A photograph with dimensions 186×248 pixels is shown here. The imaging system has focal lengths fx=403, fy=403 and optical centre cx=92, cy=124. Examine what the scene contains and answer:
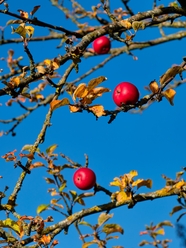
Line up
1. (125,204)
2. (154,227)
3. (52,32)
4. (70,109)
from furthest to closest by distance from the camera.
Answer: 1. (52,32)
2. (154,227)
3. (125,204)
4. (70,109)

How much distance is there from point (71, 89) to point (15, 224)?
95 cm

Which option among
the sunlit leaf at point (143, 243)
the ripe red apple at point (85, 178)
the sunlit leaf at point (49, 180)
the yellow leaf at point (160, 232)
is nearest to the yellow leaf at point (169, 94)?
the ripe red apple at point (85, 178)

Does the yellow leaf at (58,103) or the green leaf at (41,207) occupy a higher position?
the green leaf at (41,207)

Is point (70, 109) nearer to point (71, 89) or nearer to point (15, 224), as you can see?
point (71, 89)

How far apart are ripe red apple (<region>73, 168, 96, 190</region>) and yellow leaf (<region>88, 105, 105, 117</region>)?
1034mm

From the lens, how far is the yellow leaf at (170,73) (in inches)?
85.4

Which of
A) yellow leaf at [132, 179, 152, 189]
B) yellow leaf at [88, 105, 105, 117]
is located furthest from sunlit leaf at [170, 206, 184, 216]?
yellow leaf at [88, 105, 105, 117]

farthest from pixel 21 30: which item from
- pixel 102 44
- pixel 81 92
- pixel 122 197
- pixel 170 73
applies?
pixel 102 44

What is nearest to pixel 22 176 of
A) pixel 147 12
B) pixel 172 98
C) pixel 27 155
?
pixel 27 155

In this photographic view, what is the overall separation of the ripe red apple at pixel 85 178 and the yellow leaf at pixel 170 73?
120cm

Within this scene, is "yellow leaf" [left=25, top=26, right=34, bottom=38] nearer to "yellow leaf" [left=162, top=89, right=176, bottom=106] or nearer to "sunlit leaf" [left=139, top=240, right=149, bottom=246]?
"yellow leaf" [left=162, top=89, right=176, bottom=106]

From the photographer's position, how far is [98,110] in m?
2.26

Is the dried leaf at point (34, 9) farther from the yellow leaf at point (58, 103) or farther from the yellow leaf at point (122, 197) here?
the yellow leaf at point (122, 197)

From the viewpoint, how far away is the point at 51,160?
340 cm
